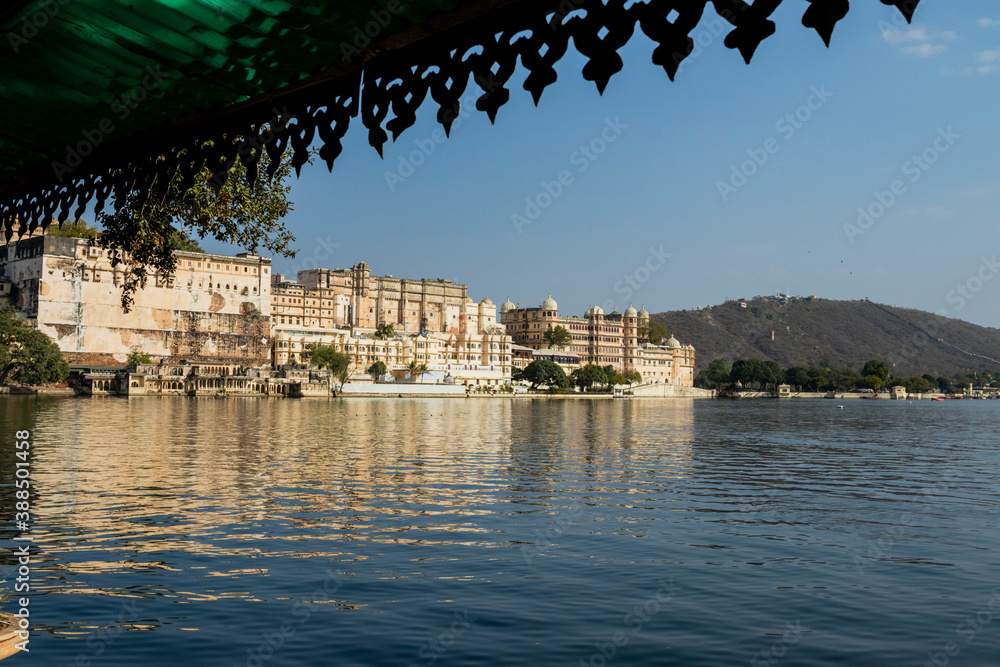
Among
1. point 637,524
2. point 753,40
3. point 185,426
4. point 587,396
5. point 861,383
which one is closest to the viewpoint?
point 753,40

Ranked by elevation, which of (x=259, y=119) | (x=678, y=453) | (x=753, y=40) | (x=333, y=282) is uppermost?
(x=333, y=282)

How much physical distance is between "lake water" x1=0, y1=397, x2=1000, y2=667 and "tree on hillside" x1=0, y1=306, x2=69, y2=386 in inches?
2397

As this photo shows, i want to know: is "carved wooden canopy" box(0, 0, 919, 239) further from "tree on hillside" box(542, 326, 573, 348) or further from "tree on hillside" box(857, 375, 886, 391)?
"tree on hillside" box(857, 375, 886, 391)

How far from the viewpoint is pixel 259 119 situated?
5082 mm

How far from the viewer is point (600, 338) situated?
7470 inches

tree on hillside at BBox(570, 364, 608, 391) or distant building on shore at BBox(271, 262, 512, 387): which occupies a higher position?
distant building on shore at BBox(271, 262, 512, 387)

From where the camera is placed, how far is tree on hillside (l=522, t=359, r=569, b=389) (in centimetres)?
14612

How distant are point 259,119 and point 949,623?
10287 mm

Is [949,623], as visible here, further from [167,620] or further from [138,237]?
[138,237]

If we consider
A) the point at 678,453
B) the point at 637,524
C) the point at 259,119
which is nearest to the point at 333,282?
the point at 678,453

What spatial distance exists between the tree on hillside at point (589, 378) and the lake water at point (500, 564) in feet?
417

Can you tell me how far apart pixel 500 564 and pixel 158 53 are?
34.5 feet

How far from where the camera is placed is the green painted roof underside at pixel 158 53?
13.3ft

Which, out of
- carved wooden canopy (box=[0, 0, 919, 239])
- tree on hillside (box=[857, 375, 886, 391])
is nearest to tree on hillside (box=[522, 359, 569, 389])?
tree on hillside (box=[857, 375, 886, 391])
